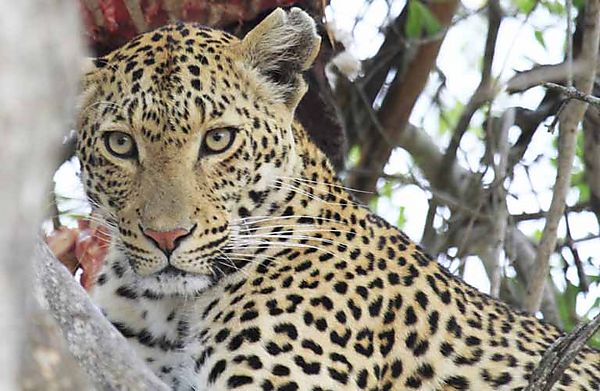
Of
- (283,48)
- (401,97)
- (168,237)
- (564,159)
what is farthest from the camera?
(401,97)

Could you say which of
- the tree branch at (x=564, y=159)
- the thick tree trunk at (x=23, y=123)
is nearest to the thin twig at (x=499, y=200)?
the tree branch at (x=564, y=159)

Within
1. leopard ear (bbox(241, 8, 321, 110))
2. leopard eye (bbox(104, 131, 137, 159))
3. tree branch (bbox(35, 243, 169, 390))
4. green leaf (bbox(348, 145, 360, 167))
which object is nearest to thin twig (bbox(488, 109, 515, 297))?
Answer: green leaf (bbox(348, 145, 360, 167))

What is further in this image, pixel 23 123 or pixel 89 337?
pixel 89 337

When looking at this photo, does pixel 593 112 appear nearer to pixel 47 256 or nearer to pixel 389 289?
pixel 389 289

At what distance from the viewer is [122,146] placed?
4.25 m

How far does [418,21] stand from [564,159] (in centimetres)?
178

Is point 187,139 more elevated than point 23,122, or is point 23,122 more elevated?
point 187,139

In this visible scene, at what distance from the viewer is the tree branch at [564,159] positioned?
518cm

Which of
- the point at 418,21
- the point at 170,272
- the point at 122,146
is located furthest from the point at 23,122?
the point at 418,21

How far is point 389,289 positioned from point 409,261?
0.67ft

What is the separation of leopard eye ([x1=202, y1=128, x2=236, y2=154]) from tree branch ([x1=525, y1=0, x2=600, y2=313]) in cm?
166

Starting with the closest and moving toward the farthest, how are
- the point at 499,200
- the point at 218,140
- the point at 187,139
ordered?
the point at 187,139 < the point at 218,140 < the point at 499,200

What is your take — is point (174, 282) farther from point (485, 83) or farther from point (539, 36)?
point (539, 36)

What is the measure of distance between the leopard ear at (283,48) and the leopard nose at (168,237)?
854 mm
